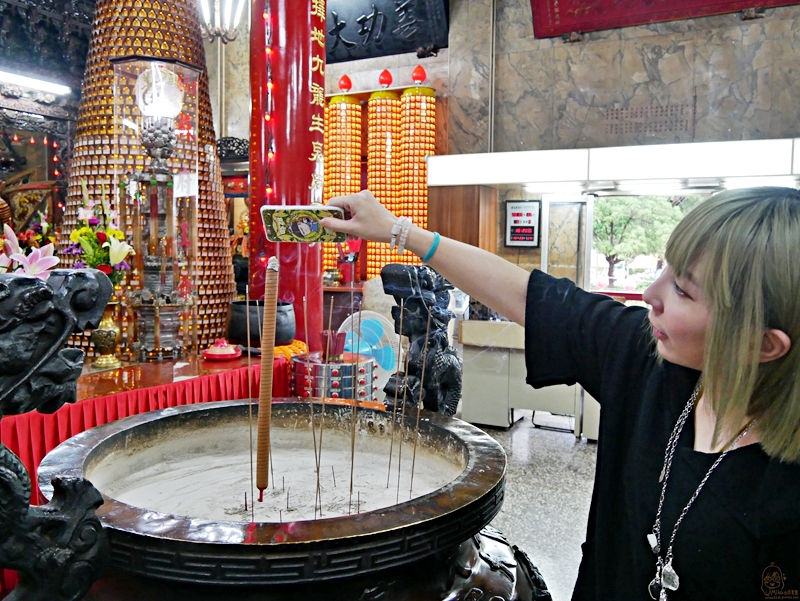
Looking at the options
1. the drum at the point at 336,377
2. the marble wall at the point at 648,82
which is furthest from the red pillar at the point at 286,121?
the marble wall at the point at 648,82

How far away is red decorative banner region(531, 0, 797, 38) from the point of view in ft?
19.0

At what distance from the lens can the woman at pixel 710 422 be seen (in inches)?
34.2

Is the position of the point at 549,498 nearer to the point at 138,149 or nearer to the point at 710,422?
the point at 710,422

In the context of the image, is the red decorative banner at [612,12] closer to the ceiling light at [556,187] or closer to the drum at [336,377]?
the ceiling light at [556,187]

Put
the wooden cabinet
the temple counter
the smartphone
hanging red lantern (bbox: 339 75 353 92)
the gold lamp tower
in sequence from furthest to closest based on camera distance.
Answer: hanging red lantern (bbox: 339 75 353 92) → the wooden cabinet → the temple counter → the gold lamp tower → the smartphone

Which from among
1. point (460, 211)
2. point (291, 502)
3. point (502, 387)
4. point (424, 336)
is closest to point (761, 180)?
point (460, 211)

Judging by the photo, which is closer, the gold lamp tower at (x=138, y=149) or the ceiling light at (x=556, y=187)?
the gold lamp tower at (x=138, y=149)

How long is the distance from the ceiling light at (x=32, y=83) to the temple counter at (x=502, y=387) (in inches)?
157

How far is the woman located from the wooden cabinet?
16.9ft

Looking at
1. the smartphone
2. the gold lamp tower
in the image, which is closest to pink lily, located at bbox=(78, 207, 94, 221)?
the gold lamp tower

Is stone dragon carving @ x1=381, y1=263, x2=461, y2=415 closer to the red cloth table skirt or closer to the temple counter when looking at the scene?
the red cloth table skirt

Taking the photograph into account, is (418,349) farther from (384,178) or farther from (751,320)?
(384,178)

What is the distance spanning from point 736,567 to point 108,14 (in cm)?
433

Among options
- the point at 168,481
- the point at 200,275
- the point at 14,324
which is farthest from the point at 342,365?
the point at 14,324
